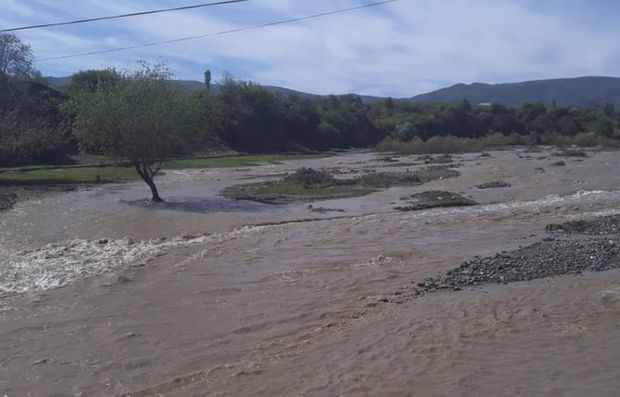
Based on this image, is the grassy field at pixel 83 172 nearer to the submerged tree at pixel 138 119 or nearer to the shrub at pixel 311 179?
the submerged tree at pixel 138 119

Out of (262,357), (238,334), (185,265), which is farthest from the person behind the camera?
(185,265)

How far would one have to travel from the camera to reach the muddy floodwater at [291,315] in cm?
980

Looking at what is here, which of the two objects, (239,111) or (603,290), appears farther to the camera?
(239,111)

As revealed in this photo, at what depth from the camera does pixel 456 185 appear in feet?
141

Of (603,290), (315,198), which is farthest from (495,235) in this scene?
(315,198)

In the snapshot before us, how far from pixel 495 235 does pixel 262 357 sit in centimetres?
1338

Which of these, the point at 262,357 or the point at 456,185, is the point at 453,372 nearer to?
the point at 262,357

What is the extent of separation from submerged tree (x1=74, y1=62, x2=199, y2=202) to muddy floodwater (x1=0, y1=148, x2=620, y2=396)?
7616mm

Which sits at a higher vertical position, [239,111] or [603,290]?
[239,111]

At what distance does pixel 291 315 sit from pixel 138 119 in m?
22.4

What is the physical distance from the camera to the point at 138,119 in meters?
33.6

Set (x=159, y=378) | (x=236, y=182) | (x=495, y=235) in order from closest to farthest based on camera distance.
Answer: (x=159, y=378), (x=495, y=235), (x=236, y=182)

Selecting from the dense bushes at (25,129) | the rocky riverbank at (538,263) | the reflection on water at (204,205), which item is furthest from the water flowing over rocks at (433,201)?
the dense bushes at (25,129)

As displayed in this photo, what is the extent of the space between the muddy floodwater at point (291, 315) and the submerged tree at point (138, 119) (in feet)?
25.0
